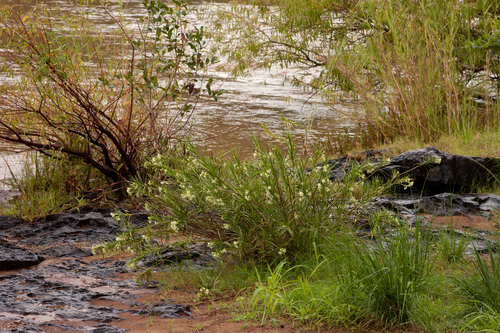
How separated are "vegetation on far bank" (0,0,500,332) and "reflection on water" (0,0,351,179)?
1795mm

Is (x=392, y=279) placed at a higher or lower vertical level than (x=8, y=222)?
higher

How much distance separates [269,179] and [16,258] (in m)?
1.90

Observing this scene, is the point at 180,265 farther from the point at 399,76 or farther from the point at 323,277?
the point at 399,76

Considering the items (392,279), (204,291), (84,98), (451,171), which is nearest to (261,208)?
(204,291)

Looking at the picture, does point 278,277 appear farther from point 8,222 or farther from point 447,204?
point 8,222

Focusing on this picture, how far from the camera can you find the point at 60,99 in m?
5.70

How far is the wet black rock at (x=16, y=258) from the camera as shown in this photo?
3.71 m

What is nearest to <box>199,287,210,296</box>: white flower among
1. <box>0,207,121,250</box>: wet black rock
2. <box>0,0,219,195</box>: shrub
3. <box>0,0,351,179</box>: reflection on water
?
<box>0,207,121,250</box>: wet black rock

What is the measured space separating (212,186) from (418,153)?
3131 mm

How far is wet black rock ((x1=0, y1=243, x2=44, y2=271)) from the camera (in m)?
3.71

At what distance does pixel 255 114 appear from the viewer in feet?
37.0

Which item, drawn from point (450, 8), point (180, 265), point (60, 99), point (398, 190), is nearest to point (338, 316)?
point (180, 265)

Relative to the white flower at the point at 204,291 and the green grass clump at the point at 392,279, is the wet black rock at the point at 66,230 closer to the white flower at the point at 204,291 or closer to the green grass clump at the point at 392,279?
the white flower at the point at 204,291

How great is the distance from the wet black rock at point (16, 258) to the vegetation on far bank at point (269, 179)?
1.85 feet
